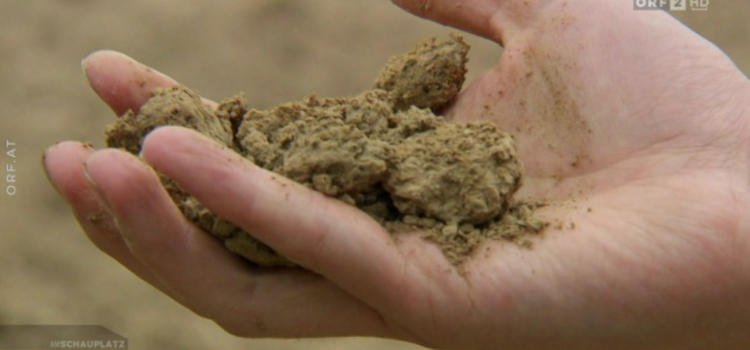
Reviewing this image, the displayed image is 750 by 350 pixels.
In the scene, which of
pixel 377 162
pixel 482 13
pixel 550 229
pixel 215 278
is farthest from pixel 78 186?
pixel 482 13

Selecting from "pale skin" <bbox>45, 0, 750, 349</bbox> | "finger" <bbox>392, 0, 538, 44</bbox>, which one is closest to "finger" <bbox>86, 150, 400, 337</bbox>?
"pale skin" <bbox>45, 0, 750, 349</bbox>

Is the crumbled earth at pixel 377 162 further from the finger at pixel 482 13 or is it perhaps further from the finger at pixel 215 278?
the finger at pixel 482 13

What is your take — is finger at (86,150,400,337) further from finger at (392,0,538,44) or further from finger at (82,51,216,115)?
finger at (392,0,538,44)

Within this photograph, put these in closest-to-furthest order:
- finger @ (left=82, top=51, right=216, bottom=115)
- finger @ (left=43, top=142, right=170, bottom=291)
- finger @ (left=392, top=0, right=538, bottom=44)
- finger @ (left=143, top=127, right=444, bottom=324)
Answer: finger @ (left=143, top=127, right=444, bottom=324) → finger @ (left=43, top=142, right=170, bottom=291) → finger @ (left=82, top=51, right=216, bottom=115) → finger @ (left=392, top=0, right=538, bottom=44)

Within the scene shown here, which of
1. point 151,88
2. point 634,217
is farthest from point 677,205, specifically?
point 151,88

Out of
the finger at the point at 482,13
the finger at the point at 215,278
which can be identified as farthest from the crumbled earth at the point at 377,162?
the finger at the point at 482,13

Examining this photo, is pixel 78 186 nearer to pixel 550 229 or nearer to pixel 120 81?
pixel 120 81
